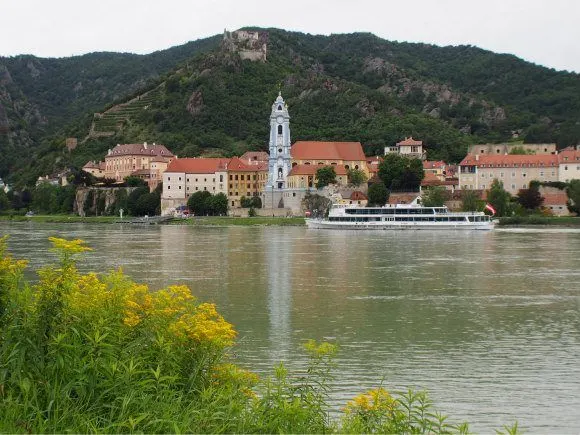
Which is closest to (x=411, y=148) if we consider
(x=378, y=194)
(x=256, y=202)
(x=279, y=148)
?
(x=279, y=148)

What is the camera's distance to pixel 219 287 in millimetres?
26281

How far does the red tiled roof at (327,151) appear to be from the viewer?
305 ft

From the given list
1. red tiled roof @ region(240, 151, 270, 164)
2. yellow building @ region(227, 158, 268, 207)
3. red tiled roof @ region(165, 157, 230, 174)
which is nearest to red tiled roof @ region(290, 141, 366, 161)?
yellow building @ region(227, 158, 268, 207)

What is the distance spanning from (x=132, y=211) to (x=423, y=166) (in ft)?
106

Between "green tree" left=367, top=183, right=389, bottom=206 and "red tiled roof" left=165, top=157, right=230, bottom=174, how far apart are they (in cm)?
1872

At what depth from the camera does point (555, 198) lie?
77750 mm

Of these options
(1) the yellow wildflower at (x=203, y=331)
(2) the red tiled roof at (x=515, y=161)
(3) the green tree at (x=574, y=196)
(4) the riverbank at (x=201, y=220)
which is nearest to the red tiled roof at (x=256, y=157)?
(4) the riverbank at (x=201, y=220)

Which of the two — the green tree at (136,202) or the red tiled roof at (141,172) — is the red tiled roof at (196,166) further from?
the red tiled roof at (141,172)

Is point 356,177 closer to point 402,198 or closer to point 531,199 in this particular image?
point 402,198

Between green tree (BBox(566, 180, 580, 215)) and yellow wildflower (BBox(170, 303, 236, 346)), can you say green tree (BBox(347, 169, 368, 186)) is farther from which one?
yellow wildflower (BBox(170, 303, 236, 346))

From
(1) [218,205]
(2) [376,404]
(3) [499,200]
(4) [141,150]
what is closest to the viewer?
(2) [376,404]

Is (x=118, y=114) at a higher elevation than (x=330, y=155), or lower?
higher

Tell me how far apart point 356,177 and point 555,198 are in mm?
20017

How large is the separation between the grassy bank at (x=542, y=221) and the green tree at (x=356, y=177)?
17.5m
